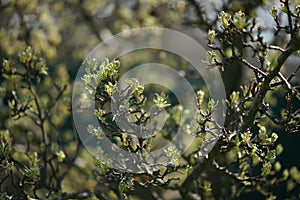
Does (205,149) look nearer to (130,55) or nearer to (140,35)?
(140,35)

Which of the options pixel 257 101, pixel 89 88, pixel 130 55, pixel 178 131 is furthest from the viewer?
pixel 130 55

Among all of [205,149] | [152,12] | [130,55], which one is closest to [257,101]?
[205,149]

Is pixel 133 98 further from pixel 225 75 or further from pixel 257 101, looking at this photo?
pixel 225 75

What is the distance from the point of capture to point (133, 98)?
2.32 metres

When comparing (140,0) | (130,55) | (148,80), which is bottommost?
(148,80)

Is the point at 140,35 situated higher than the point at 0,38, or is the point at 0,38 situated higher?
the point at 140,35

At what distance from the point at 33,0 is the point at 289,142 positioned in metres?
2.57

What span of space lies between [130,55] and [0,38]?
1.57 meters

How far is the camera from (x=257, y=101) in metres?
2.15

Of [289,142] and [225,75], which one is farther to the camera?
[289,142]

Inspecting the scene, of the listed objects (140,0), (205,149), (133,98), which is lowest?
(205,149)

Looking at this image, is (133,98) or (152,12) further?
(152,12)

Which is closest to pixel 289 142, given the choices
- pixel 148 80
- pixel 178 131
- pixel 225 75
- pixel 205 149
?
pixel 225 75

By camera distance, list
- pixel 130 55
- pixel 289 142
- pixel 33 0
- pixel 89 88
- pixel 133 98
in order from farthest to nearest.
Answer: pixel 130 55 → pixel 289 142 → pixel 33 0 → pixel 89 88 → pixel 133 98
